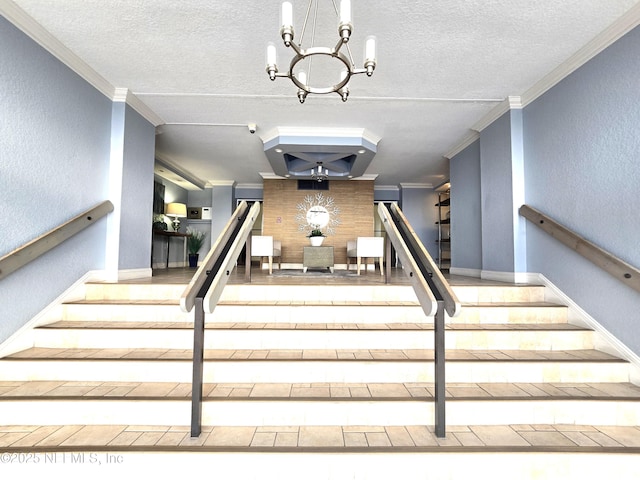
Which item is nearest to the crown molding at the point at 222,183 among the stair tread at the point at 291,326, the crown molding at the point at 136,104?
the crown molding at the point at 136,104

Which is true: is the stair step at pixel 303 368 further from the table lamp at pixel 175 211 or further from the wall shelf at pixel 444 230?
the wall shelf at pixel 444 230

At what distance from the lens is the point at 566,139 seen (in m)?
3.56

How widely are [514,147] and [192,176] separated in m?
7.48

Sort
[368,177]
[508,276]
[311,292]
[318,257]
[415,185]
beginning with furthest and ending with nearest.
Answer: [415,185]
[368,177]
[318,257]
[508,276]
[311,292]

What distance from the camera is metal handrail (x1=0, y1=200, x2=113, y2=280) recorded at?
8.62ft

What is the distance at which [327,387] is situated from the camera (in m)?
2.27

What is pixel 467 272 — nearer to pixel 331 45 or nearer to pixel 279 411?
pixel 331 45

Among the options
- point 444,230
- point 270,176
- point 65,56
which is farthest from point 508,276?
point 270,176

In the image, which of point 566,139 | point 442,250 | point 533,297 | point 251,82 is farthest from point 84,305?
point 442,250

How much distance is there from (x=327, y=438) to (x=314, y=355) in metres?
0.71

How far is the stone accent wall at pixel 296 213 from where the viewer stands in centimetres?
897

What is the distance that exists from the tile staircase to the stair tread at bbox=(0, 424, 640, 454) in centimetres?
1

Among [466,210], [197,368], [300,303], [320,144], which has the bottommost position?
[197,368]

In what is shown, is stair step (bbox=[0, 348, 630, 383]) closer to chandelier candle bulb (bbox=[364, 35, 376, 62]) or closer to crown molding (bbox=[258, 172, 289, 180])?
chandelier candle bulb (bbox=[364, 35, 376, 62])
